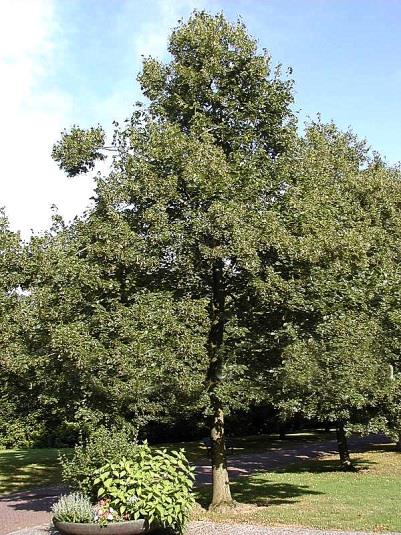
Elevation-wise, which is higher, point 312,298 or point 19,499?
point 312,298

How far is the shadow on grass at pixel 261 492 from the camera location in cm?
1445

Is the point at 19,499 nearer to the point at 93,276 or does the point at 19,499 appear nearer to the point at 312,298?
the point at 93,276

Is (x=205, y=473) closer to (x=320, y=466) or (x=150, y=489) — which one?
(x=320, y=466)

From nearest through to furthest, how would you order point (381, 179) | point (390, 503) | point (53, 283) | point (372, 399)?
point (53, 283)
point (390, 503)
point (372, 399)
point (381, 179)

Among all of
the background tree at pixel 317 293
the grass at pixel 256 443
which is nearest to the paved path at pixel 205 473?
the grass at pixel 256 443

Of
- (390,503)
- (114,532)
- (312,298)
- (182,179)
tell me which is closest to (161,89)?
(182,179)

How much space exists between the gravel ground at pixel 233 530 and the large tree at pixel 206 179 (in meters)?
1.51

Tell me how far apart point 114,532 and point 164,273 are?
512 cm

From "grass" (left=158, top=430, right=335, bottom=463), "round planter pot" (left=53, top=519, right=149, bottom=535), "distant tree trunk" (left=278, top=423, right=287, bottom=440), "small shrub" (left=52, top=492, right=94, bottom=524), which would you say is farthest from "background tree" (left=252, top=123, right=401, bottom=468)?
"distant tree trunk" (left=278, top=423, right=287, bottom=440)

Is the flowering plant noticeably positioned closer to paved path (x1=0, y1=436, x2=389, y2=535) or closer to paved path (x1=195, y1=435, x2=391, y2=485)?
paved path (x1=0, y1=436, x2=389, y2=535)

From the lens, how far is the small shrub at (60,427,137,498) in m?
10.8

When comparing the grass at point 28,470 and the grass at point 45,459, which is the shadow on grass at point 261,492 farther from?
the grass at point 45,459

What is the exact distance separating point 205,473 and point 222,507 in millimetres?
8075

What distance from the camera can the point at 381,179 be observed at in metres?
21.2
